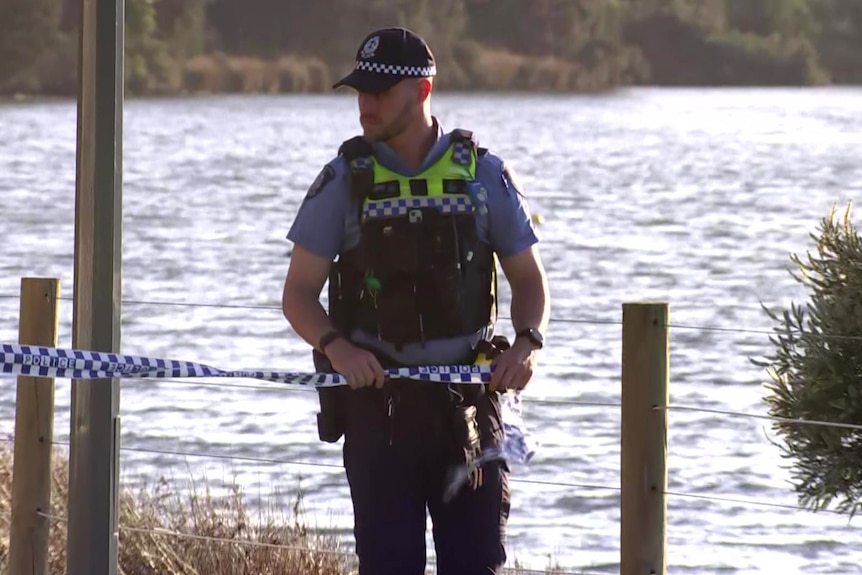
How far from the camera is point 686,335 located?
1900 cm

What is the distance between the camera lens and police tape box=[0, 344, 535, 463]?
3646mm

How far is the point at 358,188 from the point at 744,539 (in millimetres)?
6884

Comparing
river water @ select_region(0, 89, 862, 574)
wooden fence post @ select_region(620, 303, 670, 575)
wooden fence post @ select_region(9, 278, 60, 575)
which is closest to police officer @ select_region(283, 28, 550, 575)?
wooden fence post @ select_region(620, 303, 670, 575)

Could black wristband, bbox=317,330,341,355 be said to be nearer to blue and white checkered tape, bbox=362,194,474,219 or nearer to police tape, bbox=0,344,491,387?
police tape, bbox=0,344,491,387

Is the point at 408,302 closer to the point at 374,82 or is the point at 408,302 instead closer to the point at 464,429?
the point at 464,429

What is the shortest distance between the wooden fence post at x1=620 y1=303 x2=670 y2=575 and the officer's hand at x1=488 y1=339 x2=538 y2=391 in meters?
0.98

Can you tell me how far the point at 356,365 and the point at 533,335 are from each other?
1.32 ft

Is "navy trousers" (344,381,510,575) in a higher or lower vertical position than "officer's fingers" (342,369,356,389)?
lower

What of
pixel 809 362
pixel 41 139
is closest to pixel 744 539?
pixel 809 362

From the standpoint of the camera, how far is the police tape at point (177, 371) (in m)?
3.65

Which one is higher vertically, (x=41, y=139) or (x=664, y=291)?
(x=41, y=139)

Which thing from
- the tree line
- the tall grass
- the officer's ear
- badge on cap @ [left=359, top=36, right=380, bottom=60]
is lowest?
the tall grass

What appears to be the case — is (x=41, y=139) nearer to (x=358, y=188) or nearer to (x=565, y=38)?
(x=565, y=38)

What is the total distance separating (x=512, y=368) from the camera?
143 inches
